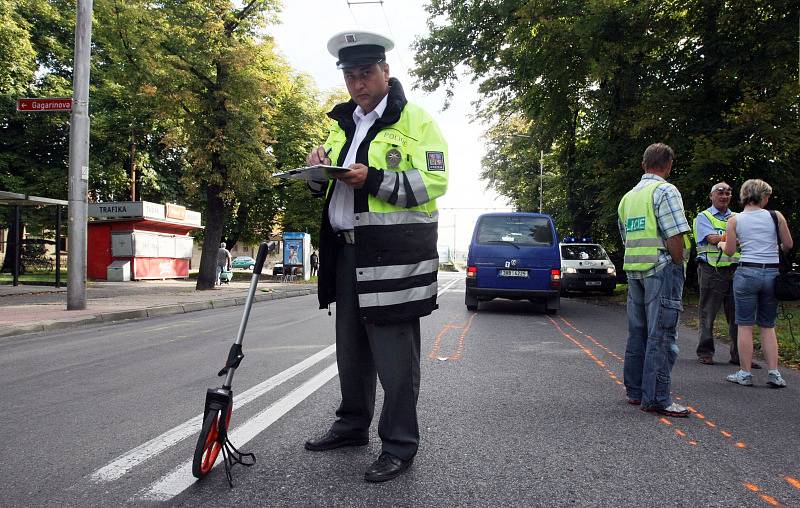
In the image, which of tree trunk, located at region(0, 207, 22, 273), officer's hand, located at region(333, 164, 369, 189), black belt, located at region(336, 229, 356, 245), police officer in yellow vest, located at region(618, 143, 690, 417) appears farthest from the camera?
tree trunk, located at region(0, 207, 22, 273)

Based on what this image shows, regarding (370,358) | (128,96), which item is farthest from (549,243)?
(128,96)

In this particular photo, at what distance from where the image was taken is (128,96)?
19.9m

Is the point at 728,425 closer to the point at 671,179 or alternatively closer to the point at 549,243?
the point at 549,243

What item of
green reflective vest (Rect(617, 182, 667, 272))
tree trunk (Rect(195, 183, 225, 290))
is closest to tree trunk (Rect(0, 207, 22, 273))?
tree trunk (Rect(195, 183, 225, 290))

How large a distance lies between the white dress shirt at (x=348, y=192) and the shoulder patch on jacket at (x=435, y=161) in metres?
0.34

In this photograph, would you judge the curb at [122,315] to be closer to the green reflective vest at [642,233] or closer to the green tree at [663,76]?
the green reflective vest at [642,233]

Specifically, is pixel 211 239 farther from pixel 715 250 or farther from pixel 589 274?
pixel 715 250

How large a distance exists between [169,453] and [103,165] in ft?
92.1

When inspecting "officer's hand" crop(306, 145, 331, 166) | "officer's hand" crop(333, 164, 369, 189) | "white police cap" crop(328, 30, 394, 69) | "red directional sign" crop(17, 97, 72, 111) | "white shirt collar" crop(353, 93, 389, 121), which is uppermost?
"red directional sign" crop(17, 97, 72, 111)

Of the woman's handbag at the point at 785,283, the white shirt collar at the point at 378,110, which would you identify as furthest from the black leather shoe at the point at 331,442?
the woman's handbag at the point at 785,283

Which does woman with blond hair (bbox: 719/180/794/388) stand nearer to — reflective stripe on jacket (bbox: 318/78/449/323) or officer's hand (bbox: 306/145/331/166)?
reflective stripe on jacket (bbox: 318/78/449/323)

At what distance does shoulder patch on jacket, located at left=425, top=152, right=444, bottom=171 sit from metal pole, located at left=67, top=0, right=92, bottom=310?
10748mm

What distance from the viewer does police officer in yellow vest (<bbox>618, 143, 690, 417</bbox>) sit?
4184 millimetres

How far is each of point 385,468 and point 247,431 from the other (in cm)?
108
